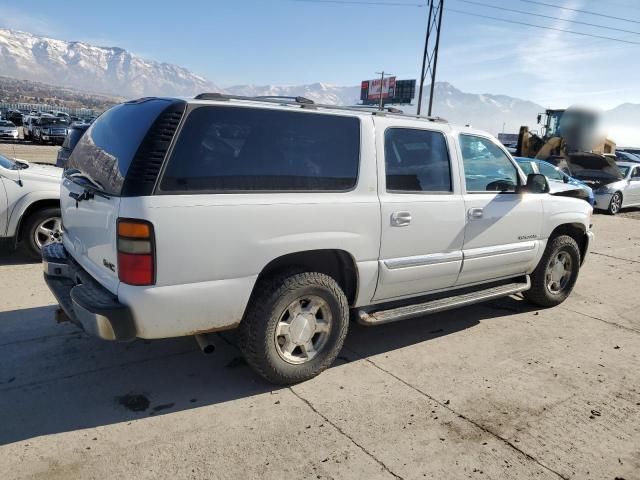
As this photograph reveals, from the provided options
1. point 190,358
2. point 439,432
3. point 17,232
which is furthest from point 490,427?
point 17,232

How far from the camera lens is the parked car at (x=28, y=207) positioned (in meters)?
5.74

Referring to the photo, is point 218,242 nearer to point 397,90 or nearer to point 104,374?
point 104,374

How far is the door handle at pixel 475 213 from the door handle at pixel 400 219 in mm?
753

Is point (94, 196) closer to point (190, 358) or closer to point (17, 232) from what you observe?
point (190, 358)

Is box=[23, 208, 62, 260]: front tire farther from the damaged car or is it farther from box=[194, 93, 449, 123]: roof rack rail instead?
the damaged car

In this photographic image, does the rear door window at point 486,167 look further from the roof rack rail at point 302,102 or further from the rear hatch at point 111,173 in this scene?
the rear hatch at point 111,173

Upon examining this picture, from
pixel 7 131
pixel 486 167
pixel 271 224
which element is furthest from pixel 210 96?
pixel 7 131

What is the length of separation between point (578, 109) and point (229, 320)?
77.7 feet

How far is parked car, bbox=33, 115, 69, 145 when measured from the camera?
30.4 metres

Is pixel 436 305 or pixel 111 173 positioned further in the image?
pixel 436 305

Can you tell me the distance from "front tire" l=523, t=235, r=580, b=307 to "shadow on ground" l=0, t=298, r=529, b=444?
143 cm

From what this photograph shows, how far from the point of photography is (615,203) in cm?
1463

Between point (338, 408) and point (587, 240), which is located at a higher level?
point (587, 240)

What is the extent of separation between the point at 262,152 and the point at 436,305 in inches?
79.1
